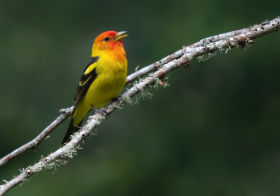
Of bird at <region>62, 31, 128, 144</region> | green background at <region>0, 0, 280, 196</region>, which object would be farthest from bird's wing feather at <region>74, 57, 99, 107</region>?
green background at <region>0, 0, 280, 196</region>

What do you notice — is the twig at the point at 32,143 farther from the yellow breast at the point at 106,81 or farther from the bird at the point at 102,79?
the yellow breast at the point at 106,81

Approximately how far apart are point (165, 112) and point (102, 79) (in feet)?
10.7

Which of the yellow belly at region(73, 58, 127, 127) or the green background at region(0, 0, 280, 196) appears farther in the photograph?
the green background at region(0, 0, 280, 196)

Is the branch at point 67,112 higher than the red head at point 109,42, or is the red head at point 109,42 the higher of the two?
the red head at point 109,42

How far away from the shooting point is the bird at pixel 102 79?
5547 millimetres

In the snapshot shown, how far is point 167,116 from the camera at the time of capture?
28.2 ft

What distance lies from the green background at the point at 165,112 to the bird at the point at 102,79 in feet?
4.60

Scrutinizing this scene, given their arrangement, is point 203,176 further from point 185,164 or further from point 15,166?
point 15,166

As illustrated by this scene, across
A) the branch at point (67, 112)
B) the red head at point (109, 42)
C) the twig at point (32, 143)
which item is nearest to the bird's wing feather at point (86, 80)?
the red head at point (109, 42)

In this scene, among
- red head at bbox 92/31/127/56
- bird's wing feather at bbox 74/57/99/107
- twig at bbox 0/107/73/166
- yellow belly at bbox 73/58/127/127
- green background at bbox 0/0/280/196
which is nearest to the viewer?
twig at bbox 0/107/73/166

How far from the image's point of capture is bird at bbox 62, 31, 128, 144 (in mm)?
5547

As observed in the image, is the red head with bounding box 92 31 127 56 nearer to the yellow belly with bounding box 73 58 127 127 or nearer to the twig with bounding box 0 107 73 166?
the yellow belly with bounding box 73 58 127 127

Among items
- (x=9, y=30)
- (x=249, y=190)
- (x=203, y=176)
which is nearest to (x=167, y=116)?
(x=203, y=176)

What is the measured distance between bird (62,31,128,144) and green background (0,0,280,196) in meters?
1.40
